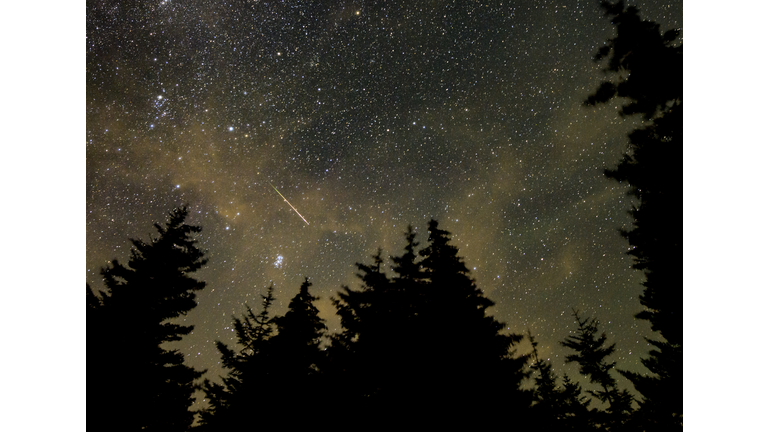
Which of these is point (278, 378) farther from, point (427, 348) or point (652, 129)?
point (652, 129)

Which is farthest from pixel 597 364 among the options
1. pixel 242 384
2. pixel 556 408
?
pixel 242 384

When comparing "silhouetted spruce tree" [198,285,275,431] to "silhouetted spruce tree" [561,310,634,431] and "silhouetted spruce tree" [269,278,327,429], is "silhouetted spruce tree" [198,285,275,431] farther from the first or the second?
"silhouetted spruce tree" [561,310,634,431]

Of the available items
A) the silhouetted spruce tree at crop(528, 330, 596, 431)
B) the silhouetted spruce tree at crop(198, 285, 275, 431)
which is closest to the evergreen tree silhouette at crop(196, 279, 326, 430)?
the silhouetted spruce tree at crop(198, 285, 275, 431)

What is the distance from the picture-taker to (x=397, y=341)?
9.59 meters

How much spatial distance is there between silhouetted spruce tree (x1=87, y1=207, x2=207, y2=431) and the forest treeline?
0.04 meters

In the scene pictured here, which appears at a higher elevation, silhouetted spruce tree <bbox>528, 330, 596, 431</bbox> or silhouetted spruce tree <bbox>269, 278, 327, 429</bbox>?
silhouetted spruce tree <bbox>269, 278, 327, 429</bbox>

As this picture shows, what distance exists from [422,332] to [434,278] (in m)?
1.91

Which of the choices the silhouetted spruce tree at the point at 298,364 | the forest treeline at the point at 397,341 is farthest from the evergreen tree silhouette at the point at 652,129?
the silhouetted spruce tree at the point at 298,364

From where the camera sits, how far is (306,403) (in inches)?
464

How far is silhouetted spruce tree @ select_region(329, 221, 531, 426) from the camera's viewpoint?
8.09 meters
